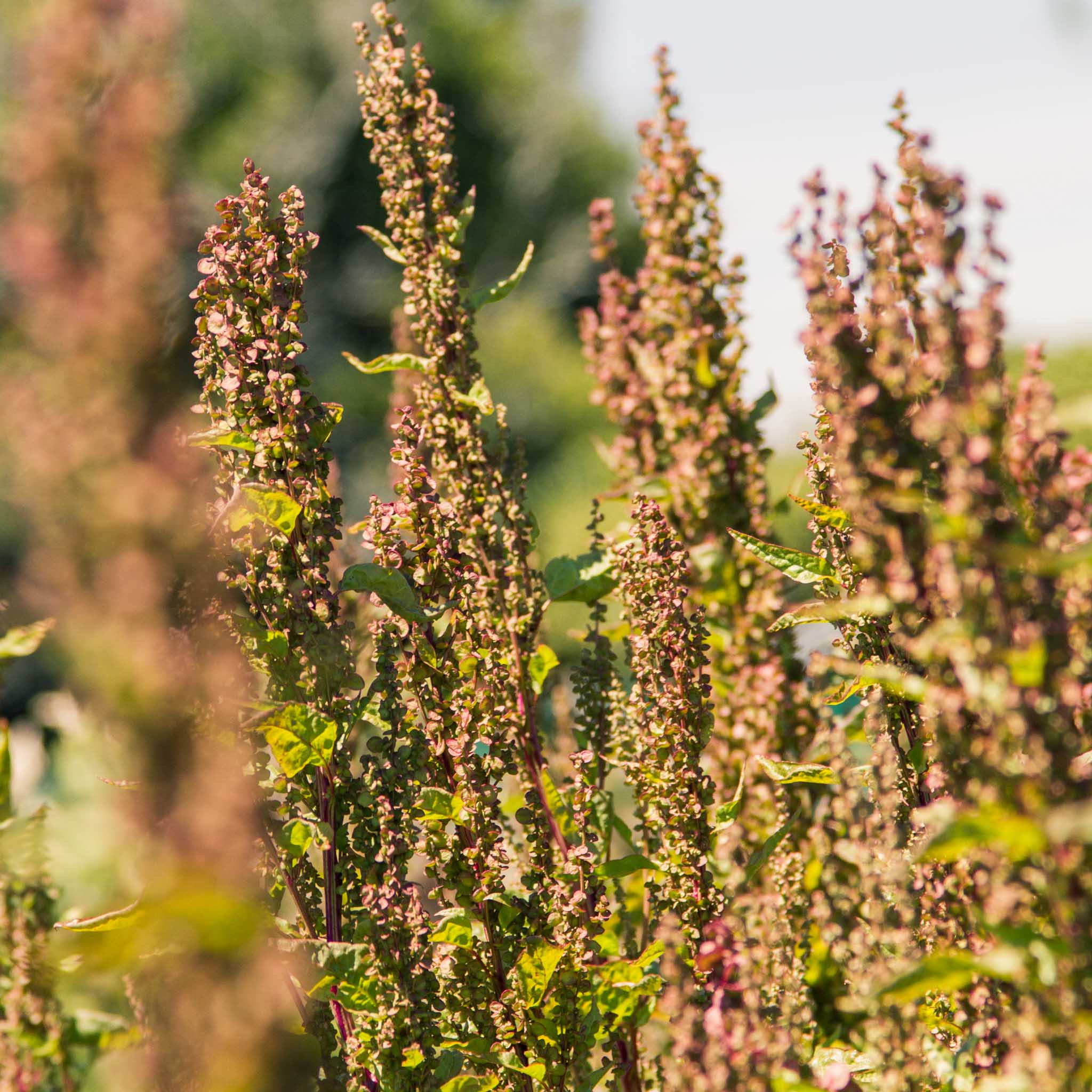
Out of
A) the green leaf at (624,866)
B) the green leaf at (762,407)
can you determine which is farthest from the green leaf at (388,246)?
the green leaf at (624,866)

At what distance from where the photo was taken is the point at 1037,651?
1.84 ft

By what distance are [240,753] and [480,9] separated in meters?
11.7

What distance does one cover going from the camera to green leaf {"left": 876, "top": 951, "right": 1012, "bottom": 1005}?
580 millimetres

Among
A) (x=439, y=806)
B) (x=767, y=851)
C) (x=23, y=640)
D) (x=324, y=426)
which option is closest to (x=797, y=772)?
(x=767, y=851)

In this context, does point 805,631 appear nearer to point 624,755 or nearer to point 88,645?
point 624,755

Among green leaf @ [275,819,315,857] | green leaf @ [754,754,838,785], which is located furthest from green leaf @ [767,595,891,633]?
green leaf @ [275,819,315,857]

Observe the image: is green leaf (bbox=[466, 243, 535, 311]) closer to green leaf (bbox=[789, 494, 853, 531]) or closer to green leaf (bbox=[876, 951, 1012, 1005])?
green leaf (bbox=[789, 494, 853, 531])

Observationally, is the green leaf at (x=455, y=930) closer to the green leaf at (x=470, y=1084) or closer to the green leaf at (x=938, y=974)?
the green leaf at (x=470, y=1084)

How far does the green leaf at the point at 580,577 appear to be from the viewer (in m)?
1.16

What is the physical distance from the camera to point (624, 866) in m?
1.06

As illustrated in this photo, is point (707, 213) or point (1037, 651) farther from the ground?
point (707, 213)

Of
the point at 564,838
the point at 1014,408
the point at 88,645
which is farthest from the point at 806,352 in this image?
the point at 88,645

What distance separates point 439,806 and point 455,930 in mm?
107

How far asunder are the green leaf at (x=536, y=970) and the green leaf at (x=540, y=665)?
10.6 inches
